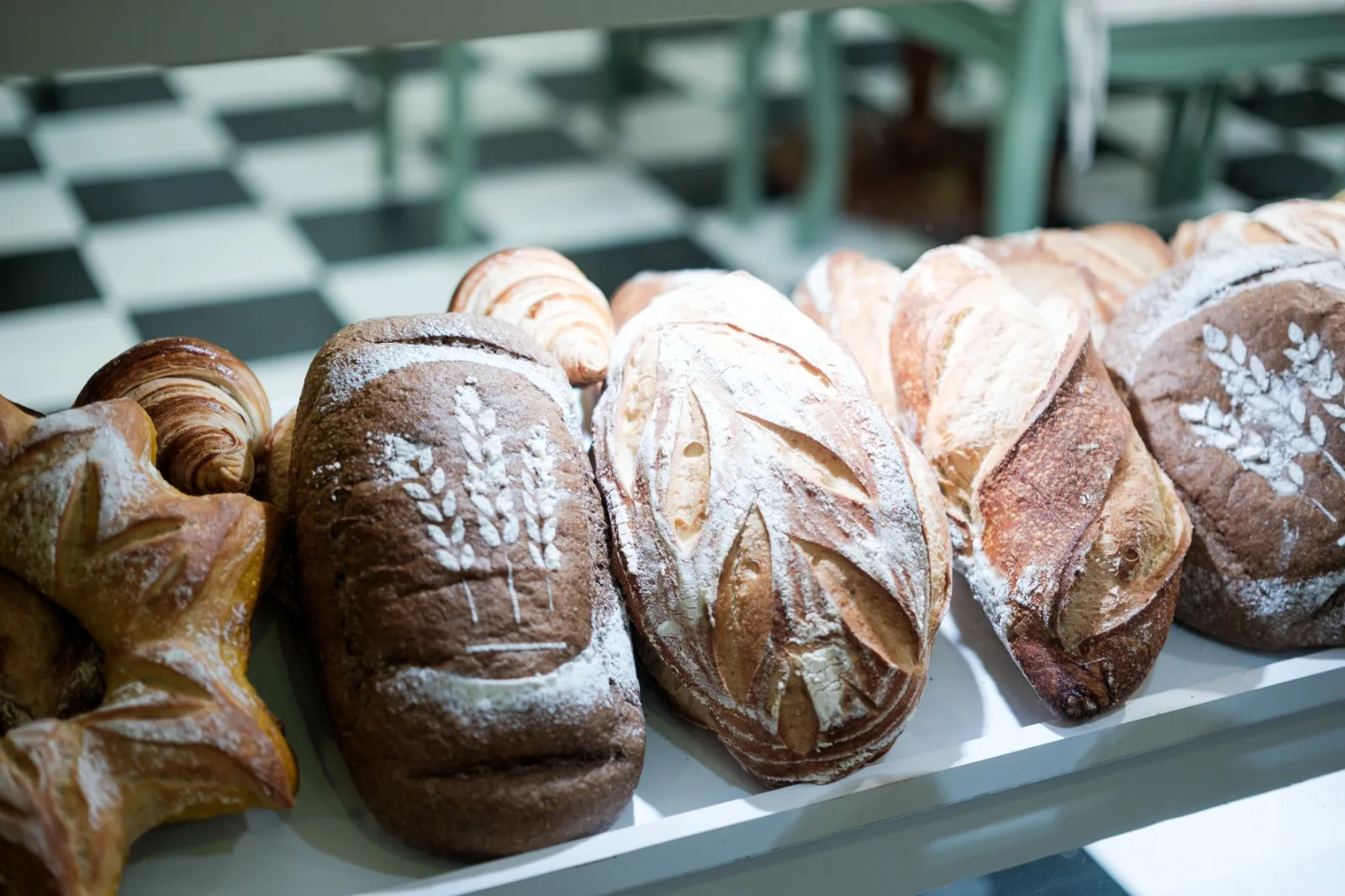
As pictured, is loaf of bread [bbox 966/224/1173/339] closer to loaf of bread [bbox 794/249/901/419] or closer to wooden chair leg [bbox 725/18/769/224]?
loaf of bread [bbox 794/249/901/419]

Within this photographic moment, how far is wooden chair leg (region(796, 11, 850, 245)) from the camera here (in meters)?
3.24

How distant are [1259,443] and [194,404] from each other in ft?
3.42

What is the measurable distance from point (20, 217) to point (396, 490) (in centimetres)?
251

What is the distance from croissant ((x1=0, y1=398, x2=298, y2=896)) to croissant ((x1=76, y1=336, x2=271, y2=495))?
0.08 meters

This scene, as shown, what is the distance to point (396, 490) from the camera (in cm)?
104

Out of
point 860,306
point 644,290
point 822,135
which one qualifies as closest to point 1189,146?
point 822,135

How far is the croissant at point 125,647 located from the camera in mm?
923

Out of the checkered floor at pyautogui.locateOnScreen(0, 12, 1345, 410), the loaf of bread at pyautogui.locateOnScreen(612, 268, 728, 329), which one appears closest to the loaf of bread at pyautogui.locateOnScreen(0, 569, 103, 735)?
the loaf of bread at pyautogui.locateOnScreen(612, 268, 728, 329)

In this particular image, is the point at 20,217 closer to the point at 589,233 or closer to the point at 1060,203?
the point at 589,233

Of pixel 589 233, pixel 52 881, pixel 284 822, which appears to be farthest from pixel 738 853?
pixel 589 233

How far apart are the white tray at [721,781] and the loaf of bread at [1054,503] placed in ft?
0.20

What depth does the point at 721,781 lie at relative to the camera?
1.14 metres

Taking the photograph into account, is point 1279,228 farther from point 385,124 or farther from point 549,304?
point 385,124

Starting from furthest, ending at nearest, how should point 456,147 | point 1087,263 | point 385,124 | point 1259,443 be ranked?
point 385,124
point 456,147
point 1087,263
point 1259,443
